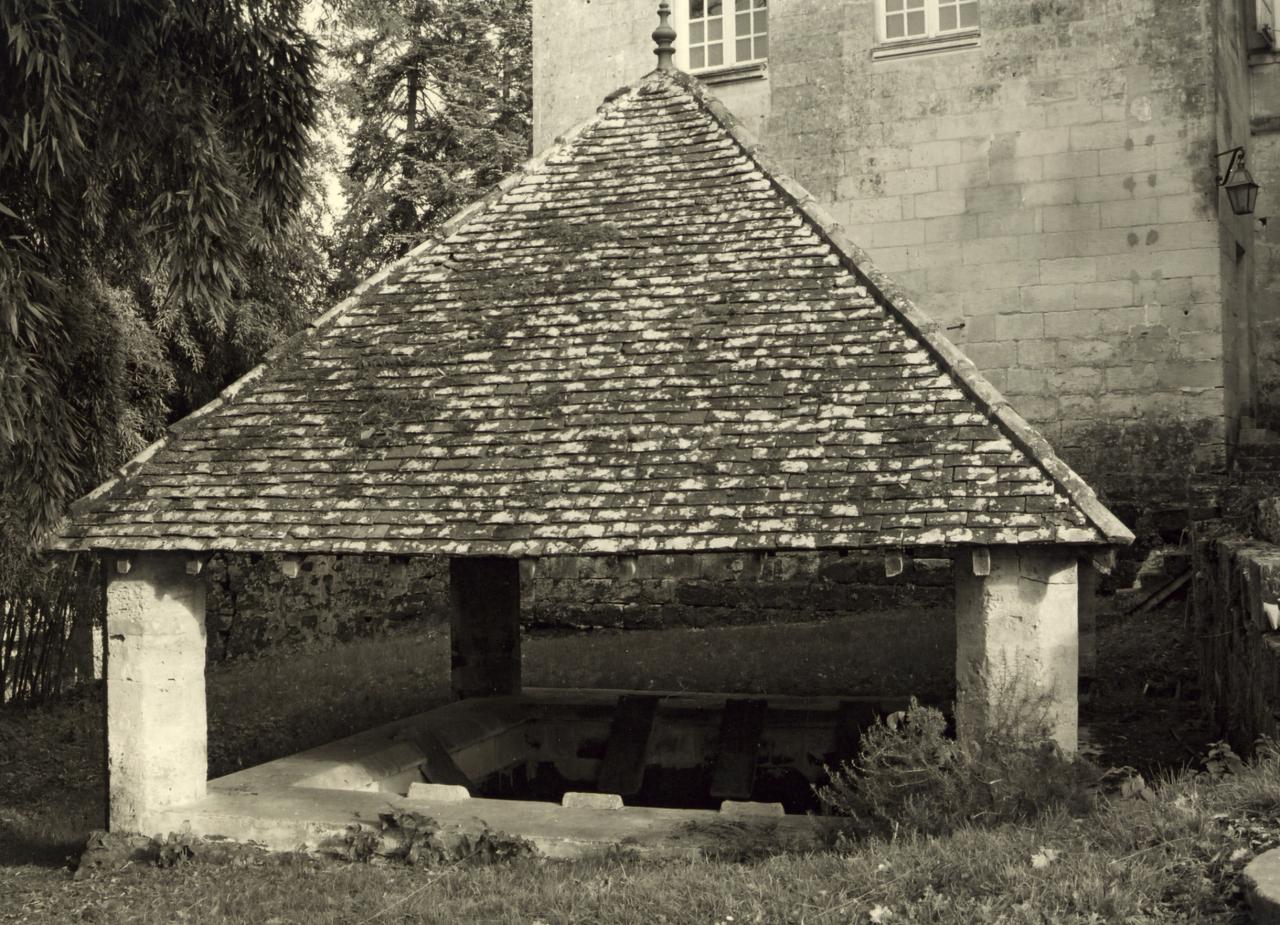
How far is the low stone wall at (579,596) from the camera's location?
47.8 ft

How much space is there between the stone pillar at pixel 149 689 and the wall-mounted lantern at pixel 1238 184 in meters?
10.1

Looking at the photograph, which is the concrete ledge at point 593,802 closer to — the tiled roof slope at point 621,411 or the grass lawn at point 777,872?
the grass lawn at point 777,872

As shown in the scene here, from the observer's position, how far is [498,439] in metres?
7.50

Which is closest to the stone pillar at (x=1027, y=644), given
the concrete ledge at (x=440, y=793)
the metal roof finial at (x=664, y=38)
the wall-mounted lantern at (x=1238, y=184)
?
the concrete ledge at (x=440, y=793)

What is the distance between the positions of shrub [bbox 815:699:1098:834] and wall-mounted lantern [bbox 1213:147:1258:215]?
852 cm

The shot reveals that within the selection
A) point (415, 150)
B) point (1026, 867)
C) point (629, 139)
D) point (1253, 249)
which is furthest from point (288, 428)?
point (415, 150)

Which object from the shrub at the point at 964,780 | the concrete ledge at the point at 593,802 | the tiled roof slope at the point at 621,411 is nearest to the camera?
the shrub at the point at 964,780

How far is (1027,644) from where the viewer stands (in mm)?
6465

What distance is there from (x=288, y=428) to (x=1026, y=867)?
4.63 m

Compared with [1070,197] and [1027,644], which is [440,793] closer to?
[1027,644]


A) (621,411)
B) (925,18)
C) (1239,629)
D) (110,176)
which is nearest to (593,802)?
(621,411)

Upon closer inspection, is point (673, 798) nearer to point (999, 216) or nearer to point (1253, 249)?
point (999, 216)

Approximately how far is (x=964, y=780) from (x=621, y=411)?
8.63 feet

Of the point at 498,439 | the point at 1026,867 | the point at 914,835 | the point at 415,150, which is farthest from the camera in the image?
the point at 415,150
